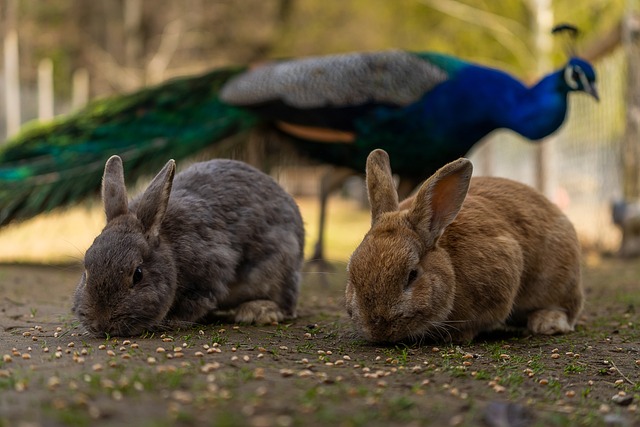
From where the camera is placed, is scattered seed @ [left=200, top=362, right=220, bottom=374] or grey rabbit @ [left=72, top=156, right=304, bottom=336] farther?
grey rabbit @ [left=72, top=156, right=304, bottom=336]

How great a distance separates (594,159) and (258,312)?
889 cm

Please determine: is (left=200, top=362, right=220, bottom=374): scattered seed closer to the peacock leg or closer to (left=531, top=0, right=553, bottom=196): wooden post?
the peacock leg

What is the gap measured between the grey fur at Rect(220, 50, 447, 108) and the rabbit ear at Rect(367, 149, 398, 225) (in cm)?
295

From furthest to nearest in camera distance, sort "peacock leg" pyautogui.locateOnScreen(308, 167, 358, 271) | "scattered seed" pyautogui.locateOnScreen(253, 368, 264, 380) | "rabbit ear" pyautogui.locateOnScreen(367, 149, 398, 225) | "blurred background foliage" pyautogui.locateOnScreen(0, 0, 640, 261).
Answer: "blurred background foliage" pyautogui.locateOnScreen(0, 0, 640, 261), "peacock leg" pyautogui.locateOnScreen(308, 167, 358, 271), "rabbit ear" pyautogui.locateOnScreen(367, 149, 398, 225), "scattered seed" pyautogui.locateOnScreen(253, 368, 264, 380)

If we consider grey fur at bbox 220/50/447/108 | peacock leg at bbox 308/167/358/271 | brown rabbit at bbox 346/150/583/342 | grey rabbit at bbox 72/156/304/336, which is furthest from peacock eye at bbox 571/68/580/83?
grey rabbit at bbox 72/156/304/336

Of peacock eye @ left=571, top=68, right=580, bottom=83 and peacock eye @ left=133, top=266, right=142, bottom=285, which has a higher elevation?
peacock eye @ left=571, top=68, right=580, bottom=83

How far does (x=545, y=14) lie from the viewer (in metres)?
15.8

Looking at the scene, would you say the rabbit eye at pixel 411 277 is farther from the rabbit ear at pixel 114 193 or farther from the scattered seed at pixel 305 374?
the rabbit ear at pixel 114 193

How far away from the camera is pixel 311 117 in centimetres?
788

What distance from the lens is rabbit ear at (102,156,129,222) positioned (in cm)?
463

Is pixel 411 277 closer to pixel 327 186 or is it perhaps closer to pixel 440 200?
pixel 440 200

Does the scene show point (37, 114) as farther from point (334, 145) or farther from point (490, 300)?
point (490, 300)

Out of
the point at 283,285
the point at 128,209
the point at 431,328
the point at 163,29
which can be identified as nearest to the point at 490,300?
the point at 431,328

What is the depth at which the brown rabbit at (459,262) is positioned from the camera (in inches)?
163
